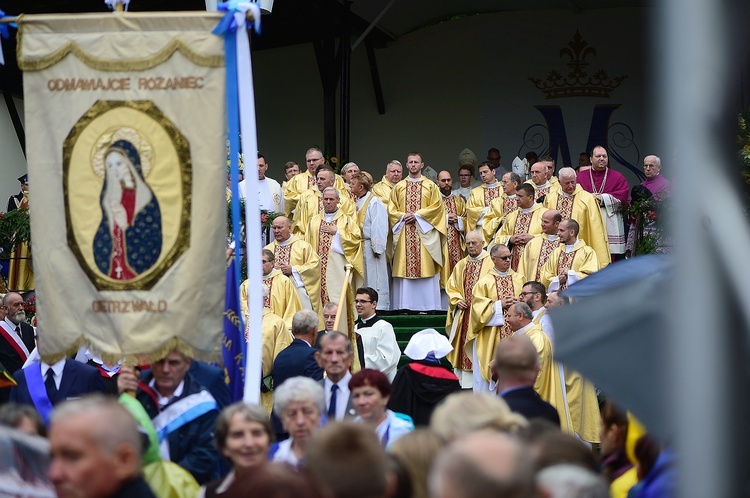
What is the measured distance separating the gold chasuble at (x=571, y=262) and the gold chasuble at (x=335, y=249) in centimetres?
304

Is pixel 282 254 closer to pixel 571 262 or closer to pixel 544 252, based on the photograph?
pixel 544 252

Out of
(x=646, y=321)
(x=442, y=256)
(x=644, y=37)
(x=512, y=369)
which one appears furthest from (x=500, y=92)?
(x=646, y=321)

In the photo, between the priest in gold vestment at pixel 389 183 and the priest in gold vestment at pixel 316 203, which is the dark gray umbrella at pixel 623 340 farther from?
the priest in gold vestment at pixel 389 183

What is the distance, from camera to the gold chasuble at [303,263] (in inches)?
567

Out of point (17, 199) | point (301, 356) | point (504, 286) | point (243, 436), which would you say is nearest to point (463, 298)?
point (504, 286)

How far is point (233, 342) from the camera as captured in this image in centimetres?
670

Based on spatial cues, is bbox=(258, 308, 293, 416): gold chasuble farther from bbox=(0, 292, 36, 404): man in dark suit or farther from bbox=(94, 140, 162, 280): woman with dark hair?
bbox=(94, 140, 162, 280): woman with dark hair

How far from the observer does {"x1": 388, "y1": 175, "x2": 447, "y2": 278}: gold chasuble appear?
16.3 m

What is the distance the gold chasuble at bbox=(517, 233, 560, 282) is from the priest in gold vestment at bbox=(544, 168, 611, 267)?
2.95 feet

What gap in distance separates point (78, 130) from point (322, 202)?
1052cm

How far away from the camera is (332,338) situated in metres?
6.93

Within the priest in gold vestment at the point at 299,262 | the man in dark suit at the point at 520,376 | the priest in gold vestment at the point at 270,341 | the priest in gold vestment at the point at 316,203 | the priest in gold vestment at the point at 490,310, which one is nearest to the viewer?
the man in dark suit at the point at 520,376

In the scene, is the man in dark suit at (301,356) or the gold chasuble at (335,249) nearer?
the man in dark suit at (301,356)

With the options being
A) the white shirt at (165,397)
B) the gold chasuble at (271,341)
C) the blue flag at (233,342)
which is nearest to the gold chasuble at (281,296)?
the gold chasuble at (271,341)
